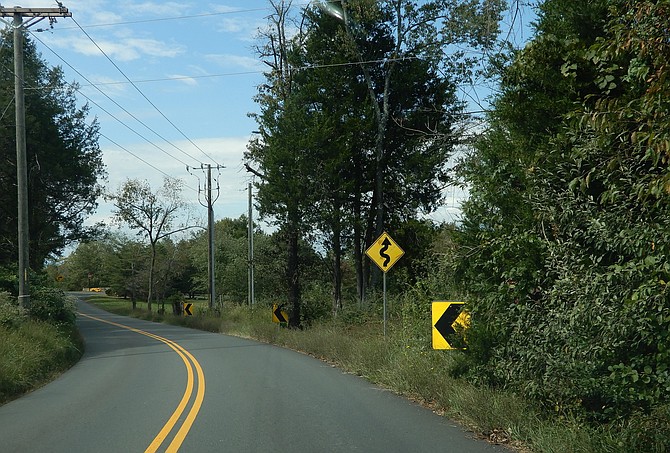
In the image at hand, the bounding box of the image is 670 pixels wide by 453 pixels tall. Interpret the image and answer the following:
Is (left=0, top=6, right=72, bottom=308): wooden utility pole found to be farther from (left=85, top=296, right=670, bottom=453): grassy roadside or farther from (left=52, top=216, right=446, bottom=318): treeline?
(left=52, top=216, right=446, bottom=318): treeline

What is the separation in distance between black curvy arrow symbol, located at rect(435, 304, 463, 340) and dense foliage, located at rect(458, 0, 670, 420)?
950 mm

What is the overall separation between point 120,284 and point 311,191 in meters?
65.4

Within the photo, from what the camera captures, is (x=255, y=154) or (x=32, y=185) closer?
(x=255, y=154)

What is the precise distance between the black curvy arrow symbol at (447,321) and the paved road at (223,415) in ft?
4.57

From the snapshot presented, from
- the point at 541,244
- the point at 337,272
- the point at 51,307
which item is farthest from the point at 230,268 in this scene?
the point at 541,244

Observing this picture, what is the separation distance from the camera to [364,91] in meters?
33.9

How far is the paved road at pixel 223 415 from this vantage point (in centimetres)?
866

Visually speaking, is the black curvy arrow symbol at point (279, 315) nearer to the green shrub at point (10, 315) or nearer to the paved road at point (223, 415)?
the green shrub at point (10, 315)

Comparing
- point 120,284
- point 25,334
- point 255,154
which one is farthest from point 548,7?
point 120,284

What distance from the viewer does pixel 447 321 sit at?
12125 mm

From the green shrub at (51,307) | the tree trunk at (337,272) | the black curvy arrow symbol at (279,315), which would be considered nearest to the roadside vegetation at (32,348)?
the green shrub at (51,307)

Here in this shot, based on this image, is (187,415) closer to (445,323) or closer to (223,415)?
(223,415)

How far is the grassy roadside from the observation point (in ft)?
24.1

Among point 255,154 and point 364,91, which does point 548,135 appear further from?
point 255,154
